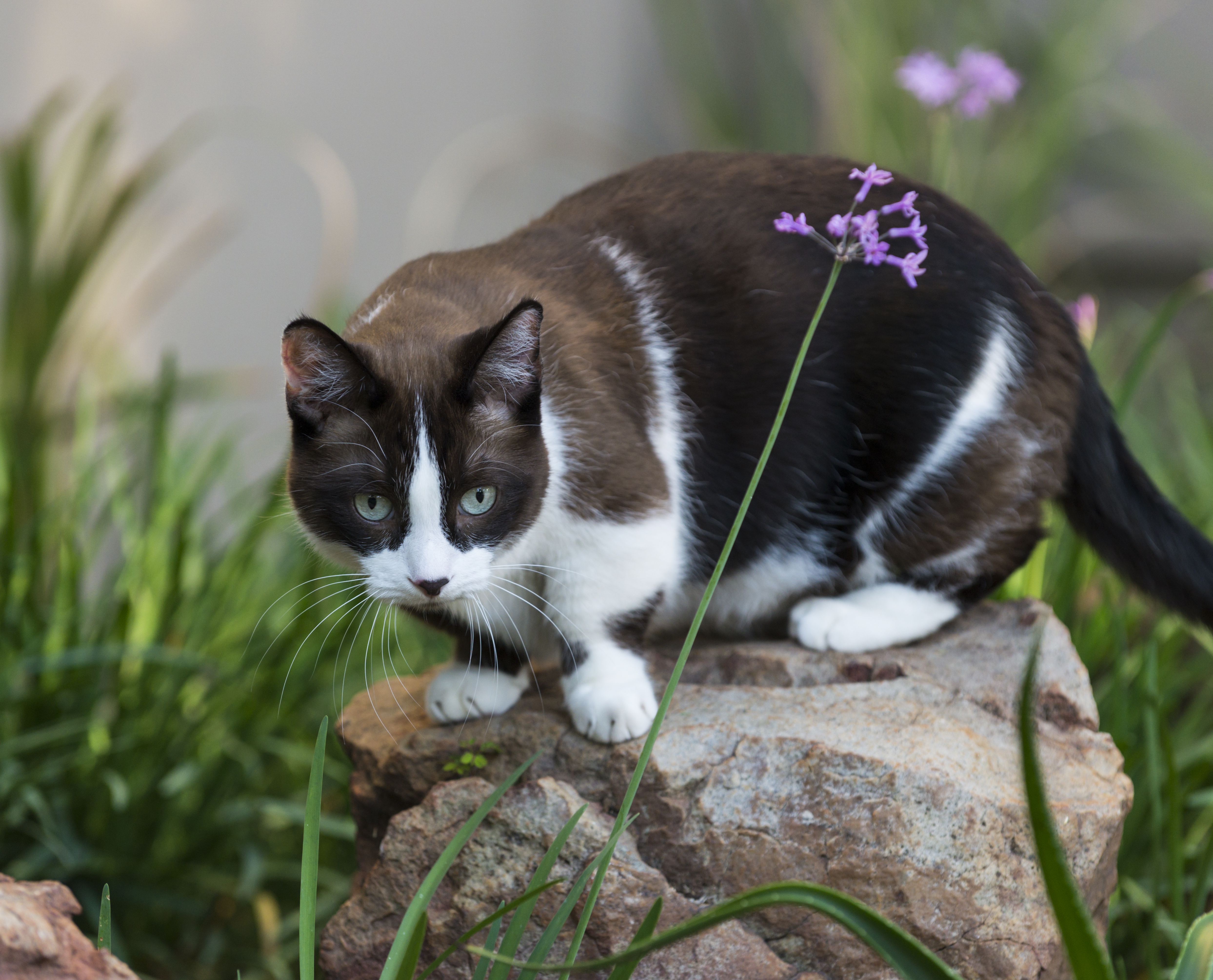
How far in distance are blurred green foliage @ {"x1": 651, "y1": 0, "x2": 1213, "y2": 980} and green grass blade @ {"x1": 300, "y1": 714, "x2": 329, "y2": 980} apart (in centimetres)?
112

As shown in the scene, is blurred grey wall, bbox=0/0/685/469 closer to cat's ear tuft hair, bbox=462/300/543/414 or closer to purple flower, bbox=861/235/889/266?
cat's ear tuft hair, bbox=462/300/543/414

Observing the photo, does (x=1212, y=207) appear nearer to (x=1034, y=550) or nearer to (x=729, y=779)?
(x=1034, y=550)

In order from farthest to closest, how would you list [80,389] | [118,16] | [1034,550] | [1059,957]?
[118,16] < [80,389] < [1034,550] < [1059,957]

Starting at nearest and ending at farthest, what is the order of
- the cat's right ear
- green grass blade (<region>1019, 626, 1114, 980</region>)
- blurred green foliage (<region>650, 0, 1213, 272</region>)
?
1. green grass blade (<region>1019, 626, 1114, 980</region>)
2. the cat's right ear
3. blurred green foliage (<region>650, 0, 1213, 272</region>)

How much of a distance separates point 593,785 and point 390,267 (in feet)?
9.58

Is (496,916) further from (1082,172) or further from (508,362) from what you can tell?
(1082,172)

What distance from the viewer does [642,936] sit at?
44.0 inches

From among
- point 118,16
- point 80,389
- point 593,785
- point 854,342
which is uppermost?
→ point 118,16

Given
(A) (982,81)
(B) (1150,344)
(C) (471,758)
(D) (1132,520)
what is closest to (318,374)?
(C) (471,758)

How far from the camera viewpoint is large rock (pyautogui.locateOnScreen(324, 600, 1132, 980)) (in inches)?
49.6

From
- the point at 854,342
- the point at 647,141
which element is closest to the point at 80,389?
the point at 854,342

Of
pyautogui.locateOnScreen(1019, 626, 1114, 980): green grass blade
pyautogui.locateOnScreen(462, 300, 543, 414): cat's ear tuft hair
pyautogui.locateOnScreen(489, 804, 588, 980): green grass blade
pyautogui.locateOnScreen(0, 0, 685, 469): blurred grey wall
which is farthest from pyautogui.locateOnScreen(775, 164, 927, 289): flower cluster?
pyautogui.locateOnScreen(0, 0, 685, 469): blurred grey wall

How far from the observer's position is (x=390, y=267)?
3969 millimetres

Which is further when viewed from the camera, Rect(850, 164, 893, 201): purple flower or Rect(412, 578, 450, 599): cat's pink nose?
Rect(412, 578, 450, 599): cat's pink nose
